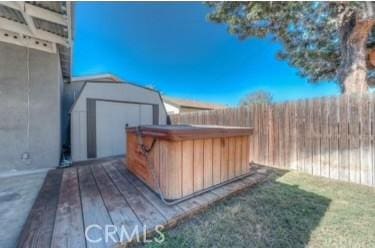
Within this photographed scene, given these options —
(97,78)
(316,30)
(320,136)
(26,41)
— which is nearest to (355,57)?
(316,30)

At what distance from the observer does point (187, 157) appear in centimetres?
246

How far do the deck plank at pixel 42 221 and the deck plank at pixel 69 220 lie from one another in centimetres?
5

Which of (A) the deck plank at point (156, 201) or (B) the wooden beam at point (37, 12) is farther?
(B) the wooden beam at point (37, 12)

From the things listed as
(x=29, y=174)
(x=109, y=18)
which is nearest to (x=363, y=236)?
(x=29, y=174)

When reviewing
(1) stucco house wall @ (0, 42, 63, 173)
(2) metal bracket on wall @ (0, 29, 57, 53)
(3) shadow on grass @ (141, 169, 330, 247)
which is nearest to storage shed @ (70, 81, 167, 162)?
(1) stucco house wall @ (0, 42, 63, 173)

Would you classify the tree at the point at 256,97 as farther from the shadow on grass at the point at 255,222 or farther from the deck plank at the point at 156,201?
the deck plank at the point at 156,201

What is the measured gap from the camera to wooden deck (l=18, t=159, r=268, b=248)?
165 centimetres

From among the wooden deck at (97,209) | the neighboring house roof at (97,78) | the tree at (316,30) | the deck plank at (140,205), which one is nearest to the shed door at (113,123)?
the neighboring house roof at (97,78)

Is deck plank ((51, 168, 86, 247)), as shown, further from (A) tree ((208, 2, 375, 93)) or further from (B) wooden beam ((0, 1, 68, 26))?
(A) tree ((208, 2, 375, 93))

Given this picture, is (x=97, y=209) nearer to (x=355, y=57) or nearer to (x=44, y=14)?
(x=44, y=14)

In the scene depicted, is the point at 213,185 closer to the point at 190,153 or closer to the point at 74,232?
the point at 190,153

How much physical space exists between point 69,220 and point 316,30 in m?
7.80

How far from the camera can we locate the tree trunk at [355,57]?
4418 millimetres

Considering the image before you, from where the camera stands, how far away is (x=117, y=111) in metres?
6.39
